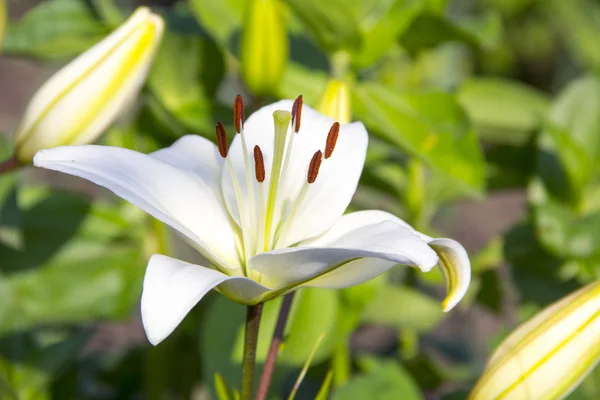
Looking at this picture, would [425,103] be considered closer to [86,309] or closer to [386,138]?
[386,138]

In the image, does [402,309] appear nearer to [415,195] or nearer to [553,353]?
[415,195]

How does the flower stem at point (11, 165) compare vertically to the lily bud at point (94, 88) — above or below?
below

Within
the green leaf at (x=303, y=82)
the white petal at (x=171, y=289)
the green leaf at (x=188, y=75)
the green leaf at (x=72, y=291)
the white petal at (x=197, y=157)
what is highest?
the white petal at (x=171, y=289)

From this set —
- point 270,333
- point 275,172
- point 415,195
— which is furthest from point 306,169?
point 415,195

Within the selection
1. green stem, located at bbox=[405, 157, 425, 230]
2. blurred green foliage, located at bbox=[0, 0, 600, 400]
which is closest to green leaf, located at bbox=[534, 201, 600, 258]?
blurred green foliage, located at bbox=[0, 0, 600, 400]

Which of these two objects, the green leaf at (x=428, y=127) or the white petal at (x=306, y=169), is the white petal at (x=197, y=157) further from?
the green leaf at (x=428, y=127)

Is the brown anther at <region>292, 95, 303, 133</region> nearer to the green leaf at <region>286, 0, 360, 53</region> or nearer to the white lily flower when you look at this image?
the white lily flower

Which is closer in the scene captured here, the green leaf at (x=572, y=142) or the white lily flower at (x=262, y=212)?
the white lily flower at (x=262, y=212)

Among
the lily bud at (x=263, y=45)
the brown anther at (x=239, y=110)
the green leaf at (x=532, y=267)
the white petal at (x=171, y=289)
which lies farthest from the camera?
the green leaf at (x=532, y=267)

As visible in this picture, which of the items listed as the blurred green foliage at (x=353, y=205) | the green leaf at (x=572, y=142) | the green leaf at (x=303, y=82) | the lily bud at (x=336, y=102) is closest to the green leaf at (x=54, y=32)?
the blurred green foliage at (x=353, y=205)
